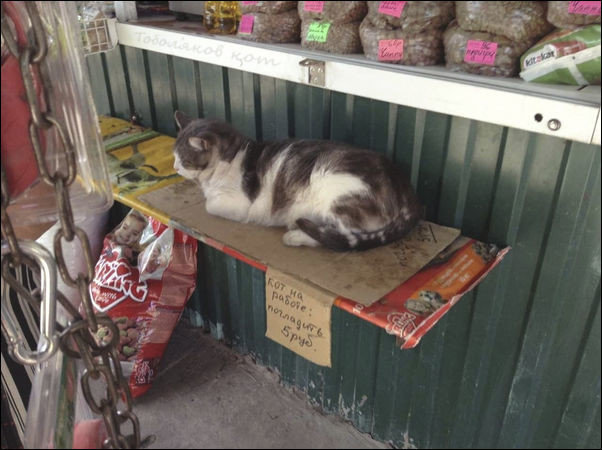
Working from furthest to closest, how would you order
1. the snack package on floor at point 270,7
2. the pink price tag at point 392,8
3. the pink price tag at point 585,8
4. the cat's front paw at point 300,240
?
the snack package on floor at point 270,7 → the cat's front paw at point 300,240 → the pink price tag at point 392,8 → the pink price tag at point 585,8

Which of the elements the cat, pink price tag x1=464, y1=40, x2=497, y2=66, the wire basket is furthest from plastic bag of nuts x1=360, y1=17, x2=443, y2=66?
the wire basket

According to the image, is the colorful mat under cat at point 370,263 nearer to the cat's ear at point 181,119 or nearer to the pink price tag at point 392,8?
the cat's ear at point 181,119

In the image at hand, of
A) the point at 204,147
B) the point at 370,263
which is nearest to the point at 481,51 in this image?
the point at 370,263

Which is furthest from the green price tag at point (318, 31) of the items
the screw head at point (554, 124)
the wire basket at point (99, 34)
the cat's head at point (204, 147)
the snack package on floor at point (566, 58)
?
the wire basket at point (99, 34)

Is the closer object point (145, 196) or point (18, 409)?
point (18, 409)

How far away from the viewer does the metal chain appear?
1.40ft

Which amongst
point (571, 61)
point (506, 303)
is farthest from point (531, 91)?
point (506, 303)

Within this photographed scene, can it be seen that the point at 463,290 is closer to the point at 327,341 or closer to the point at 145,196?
the point at 327,341

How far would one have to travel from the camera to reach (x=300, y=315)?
1.13 meters

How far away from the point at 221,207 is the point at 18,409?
0.78m

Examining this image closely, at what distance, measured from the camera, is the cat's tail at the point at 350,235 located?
A: 3.94 ft

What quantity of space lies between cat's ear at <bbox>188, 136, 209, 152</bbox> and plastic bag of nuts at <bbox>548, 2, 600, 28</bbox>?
0.91 m

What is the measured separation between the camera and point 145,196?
1.47m

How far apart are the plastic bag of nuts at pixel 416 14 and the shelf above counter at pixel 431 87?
0.09m
